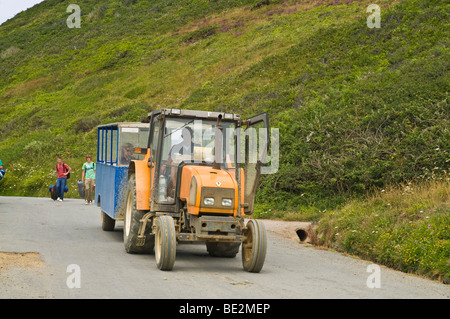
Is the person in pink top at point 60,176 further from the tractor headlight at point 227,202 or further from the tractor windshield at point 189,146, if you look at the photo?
the tractor headlight at point 227,202

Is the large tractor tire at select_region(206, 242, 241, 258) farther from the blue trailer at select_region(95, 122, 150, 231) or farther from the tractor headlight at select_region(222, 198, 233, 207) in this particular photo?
the blue trailer at select_region(95, 122, 150, 231)

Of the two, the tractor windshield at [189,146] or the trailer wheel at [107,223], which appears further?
the trailer wheel at [107,223]

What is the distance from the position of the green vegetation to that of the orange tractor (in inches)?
124

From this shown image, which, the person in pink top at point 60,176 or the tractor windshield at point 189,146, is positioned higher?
the tractor windshield at point 189,146

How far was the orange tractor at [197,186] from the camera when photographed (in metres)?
10.1

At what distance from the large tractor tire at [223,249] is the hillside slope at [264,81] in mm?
6909

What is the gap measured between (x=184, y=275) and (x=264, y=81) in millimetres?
28593

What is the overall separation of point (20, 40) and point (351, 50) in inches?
2119

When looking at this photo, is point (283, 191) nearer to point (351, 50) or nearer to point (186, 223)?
point (186, 223)

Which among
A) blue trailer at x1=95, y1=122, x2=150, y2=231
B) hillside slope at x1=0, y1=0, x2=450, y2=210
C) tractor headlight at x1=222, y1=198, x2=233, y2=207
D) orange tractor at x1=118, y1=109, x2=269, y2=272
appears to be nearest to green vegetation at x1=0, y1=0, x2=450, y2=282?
hillside slope at x1=0, y1=0, x2=450, y2=210

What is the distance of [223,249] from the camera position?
39.8 feet

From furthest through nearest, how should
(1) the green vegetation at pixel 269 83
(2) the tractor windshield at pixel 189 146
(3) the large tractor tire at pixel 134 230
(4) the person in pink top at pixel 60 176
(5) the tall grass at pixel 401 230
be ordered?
(4) the person in pink top at pixel 60 176, (1) the green vegetation at pixel 269 83, (3) the large tractor tire at pixel 134 230, (2) the tractor windshield at pixel 189 146, (5) the tall grass at pixel 401 230

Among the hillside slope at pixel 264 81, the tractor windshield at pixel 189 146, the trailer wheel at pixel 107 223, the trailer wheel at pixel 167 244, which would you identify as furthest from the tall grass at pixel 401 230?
the trailer wheel at pixel 107 223

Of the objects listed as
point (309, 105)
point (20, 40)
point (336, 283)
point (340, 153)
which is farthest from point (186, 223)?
point (20, 40)
